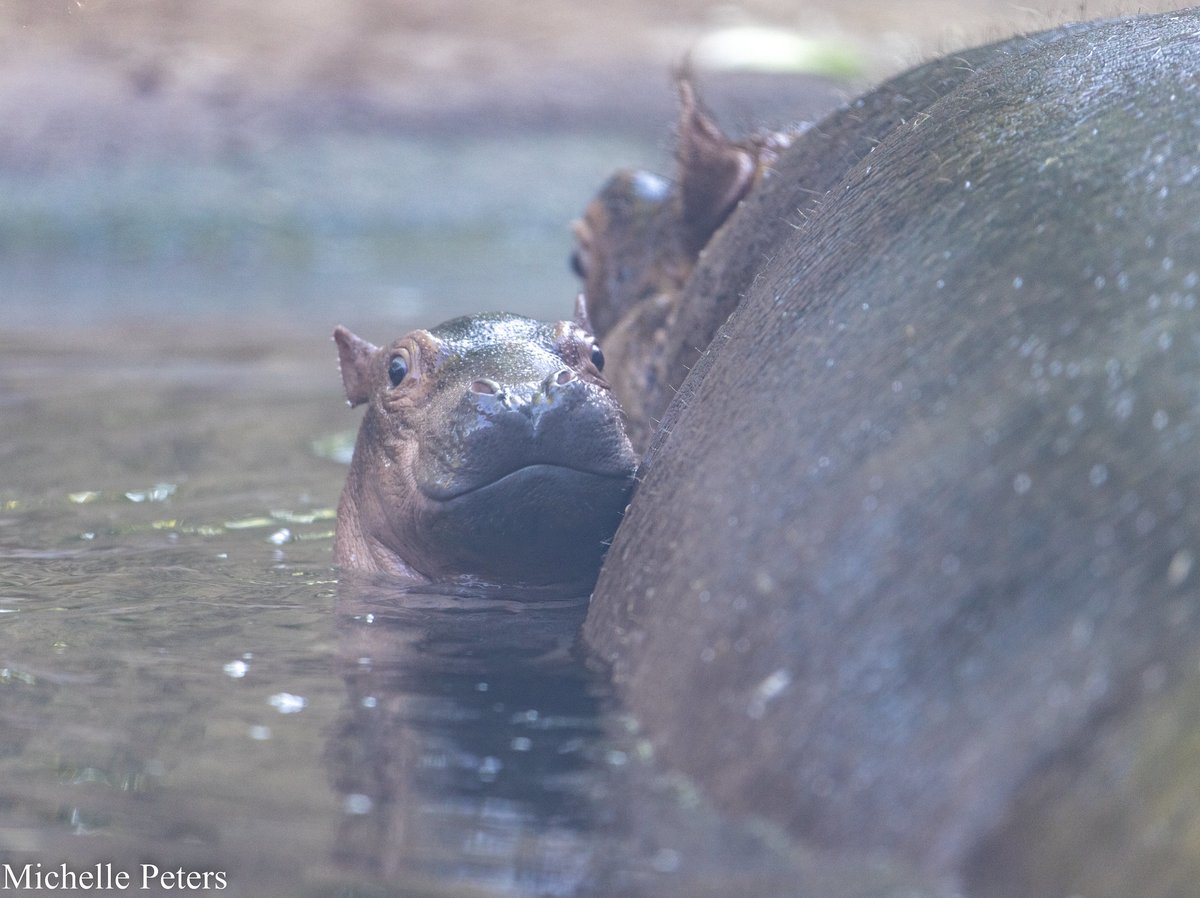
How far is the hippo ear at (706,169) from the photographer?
3.73 metres

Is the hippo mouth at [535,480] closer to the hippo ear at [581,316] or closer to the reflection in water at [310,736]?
the reflection in water at [310,736]

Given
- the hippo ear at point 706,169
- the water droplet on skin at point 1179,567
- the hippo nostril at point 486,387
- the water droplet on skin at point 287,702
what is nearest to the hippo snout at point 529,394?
the hippo nostril at point 486,387

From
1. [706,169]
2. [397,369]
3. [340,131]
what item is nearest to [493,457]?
[397,369]

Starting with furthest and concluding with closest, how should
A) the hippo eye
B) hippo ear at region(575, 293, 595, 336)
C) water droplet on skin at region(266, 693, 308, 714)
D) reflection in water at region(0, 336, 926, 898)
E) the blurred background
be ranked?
the blurred background < hippo ear at region(575, 293, 595, 336) < the hippo eye < water droplet on skin at region(266, 693, 308, 714) < reflection in water at region(0, 336, 926, 898)

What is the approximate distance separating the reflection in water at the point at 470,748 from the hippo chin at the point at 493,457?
0.12 meters

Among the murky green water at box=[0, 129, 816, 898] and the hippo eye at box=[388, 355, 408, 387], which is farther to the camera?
the hippo eye at box=[388, 355, 408, 387]

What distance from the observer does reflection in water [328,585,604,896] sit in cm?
167

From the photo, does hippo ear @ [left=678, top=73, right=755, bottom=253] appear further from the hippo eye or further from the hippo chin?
the hippo eye

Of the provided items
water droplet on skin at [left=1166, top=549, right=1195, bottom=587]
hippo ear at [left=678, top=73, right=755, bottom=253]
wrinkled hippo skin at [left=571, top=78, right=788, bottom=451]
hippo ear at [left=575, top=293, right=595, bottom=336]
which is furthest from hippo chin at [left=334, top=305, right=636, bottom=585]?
water droplet on skin at [left=1166, top=549, right=1195, bottom=587]

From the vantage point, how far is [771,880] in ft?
5.04

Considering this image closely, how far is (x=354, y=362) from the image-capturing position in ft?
11.3

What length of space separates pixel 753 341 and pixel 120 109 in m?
11.0

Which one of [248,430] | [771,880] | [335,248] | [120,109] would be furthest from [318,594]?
[120,109]

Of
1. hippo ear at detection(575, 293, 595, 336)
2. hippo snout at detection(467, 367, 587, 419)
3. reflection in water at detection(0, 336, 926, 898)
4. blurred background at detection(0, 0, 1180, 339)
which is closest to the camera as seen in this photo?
reflection in water at detection(0, 336, 926, 898)
